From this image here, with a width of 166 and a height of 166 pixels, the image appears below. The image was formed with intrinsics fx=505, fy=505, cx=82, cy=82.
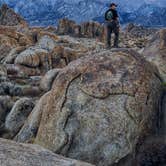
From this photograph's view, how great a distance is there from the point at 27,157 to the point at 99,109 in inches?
355

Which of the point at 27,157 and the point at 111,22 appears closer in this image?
the point at 27,157

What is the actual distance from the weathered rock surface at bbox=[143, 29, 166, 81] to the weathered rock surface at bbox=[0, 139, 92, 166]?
528 inches

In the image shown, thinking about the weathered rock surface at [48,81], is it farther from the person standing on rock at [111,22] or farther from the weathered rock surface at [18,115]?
the person standing on rock at [111,22]

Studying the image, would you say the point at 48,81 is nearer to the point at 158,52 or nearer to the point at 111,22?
the point at 111,22

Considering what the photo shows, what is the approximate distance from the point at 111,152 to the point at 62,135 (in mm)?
2487

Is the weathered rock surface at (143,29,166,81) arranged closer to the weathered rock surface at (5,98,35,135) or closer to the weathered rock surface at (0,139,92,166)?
the weathered rock surface at (5,98,35,135)

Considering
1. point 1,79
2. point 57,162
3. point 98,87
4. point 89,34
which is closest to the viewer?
point 57,162

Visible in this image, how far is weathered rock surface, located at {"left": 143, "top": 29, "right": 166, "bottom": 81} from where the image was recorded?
3027 centimetres

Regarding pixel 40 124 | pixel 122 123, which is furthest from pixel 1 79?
pixel 122 123

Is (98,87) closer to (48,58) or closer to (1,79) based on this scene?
(1,79)

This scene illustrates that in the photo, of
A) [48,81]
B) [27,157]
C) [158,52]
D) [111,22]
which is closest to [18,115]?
[48,81]

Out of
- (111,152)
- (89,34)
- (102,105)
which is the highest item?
(102,105)

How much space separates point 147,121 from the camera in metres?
24.8

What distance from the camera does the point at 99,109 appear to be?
24.6 meters
